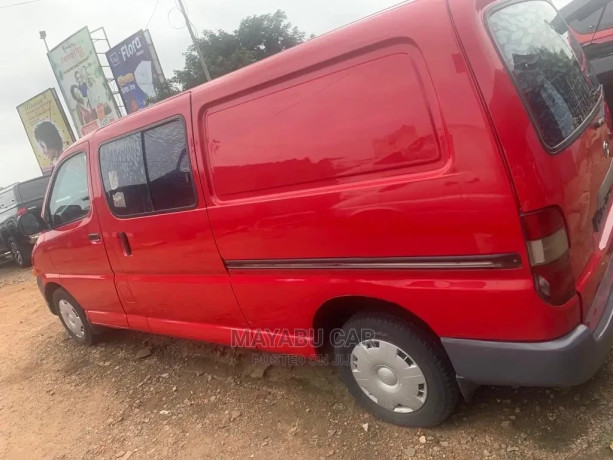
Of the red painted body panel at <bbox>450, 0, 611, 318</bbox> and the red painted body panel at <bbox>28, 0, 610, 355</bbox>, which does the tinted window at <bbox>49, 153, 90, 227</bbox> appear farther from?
the red painted body panel at <bbox>450, 0, 611, 318</bbox>

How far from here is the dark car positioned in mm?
10406

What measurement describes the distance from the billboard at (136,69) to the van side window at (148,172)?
1506 cm

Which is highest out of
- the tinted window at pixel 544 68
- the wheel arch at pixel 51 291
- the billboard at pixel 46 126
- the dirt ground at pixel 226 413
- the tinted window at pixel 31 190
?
the billboard at pixel 46 126

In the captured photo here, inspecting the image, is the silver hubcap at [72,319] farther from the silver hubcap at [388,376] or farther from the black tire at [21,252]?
the black tire at [21,252]

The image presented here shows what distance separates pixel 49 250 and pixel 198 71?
1846cm

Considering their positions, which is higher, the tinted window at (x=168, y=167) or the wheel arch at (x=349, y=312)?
the tinted window at (x=168, y=167)

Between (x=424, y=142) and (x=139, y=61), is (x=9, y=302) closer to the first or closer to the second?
(x=424, y=142)

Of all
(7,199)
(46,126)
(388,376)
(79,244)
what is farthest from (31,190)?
(46,126)

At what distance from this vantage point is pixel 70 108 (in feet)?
67.8

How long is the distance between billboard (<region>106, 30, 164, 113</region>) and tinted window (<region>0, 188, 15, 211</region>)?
6549mm

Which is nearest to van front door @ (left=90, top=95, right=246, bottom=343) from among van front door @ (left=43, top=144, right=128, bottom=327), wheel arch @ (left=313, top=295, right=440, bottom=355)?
van front door @ (left=43, top=144, right=128, bottom=327)

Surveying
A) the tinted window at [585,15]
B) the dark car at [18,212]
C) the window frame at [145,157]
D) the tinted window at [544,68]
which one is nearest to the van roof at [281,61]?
the window frame at [145,157]

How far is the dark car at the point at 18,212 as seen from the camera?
410 inches

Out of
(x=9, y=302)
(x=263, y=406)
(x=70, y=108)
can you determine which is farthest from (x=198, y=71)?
(x=263, y=406)
